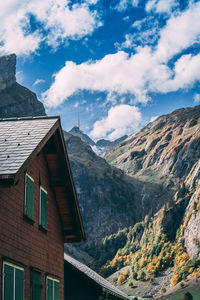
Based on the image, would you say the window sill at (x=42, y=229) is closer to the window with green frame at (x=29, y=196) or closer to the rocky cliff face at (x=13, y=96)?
the window with green frame at (x=29, y=196)

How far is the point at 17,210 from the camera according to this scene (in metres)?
12.0

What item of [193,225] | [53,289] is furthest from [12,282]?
[193,225]

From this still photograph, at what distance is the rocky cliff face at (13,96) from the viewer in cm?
16562

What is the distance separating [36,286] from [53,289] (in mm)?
2387

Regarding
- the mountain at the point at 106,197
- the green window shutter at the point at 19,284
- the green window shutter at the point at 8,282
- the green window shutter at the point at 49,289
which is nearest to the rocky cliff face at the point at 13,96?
the mountain at the point at 106,197

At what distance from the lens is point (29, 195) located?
43.3 ft

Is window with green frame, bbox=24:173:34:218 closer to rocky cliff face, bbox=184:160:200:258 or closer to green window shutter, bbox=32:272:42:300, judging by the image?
green window shutter, bbox=32:272:42:300

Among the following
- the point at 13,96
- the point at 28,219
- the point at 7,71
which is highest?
the point at 7,71

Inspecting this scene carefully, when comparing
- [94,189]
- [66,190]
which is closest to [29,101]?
[94,189]

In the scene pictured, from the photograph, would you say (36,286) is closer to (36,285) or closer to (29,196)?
(36,285)

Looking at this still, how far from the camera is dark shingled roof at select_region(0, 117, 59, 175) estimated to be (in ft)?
31.9

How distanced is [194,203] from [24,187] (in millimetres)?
110929

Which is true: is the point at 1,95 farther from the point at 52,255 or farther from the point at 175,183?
the point at 52,255

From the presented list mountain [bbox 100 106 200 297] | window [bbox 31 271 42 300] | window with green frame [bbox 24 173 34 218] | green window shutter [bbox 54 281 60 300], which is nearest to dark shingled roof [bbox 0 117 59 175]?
window with green frame [bbox 24 173 34 218]
